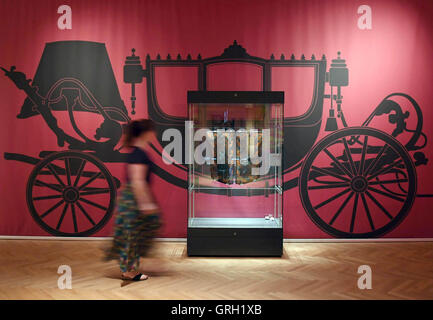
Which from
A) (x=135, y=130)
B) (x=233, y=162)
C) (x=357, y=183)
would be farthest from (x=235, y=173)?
(x=357, y=183)

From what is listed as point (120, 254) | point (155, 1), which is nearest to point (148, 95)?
point (155, 1)

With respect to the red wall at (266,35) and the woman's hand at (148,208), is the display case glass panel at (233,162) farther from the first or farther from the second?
the woman's hand at (148,208)

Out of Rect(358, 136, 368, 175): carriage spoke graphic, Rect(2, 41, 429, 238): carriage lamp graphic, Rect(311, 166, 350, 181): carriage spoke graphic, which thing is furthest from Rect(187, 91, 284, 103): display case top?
Rect(358, 136, 368, 175): carriage spoke graphic

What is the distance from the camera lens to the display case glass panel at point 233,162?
12.3 ft

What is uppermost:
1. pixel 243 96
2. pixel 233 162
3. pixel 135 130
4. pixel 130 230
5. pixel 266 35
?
pixel 266 35

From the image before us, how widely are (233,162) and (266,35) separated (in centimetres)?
173

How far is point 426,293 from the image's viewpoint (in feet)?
9.09

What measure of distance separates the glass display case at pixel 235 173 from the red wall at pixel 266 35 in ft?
2.30

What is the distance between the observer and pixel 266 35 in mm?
4281

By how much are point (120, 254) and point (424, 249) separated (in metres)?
3.47

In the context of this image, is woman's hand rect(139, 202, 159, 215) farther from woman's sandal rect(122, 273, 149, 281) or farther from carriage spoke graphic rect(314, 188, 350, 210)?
carriage spoke graphic rect(314, 188, 350, 210)

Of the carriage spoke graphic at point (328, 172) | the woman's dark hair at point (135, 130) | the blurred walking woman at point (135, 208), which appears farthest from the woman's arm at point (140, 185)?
the carriage spoke graphic at point (328, 172)

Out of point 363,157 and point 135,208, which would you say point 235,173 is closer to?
point 135,208

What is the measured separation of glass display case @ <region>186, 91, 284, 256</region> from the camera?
12.1 ft
